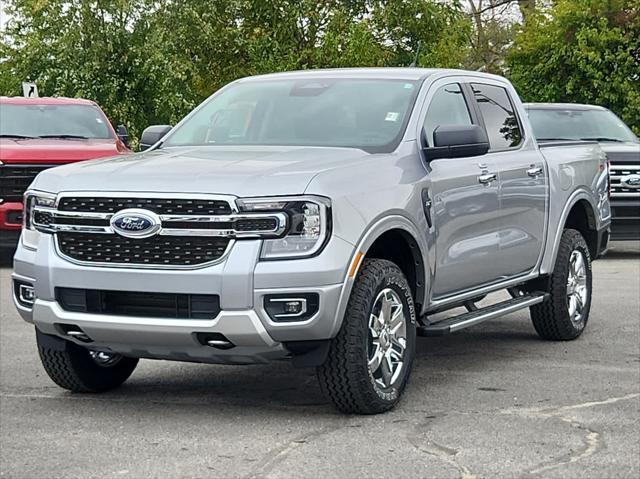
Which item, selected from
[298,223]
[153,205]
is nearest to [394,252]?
[298,223]

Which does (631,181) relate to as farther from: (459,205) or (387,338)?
(387,338)

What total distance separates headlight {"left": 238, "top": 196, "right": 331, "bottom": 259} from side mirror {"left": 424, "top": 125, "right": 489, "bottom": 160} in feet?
4.06

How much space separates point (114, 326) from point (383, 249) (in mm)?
1620

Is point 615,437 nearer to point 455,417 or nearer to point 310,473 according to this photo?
point 455,417

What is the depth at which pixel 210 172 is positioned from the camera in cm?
673

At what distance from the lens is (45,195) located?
275 inches

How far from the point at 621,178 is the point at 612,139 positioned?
0.89 metres

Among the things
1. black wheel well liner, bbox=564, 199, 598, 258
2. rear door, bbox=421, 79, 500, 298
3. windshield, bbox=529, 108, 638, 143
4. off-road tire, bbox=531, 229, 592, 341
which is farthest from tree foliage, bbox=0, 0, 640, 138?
rear door, bbox=421, 79, 500, 298

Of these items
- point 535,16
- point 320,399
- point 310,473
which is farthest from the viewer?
point 535,16

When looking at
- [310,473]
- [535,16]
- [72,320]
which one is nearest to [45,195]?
[72,320]

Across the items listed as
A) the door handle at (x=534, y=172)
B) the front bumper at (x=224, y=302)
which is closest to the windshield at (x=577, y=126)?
the door handle at (x=534, y=172)

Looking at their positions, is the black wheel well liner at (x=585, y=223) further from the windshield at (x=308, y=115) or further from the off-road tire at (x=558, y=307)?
the windshield at (x=308, y=115)

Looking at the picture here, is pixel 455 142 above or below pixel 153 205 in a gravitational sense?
above

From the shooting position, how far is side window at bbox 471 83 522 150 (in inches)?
347
